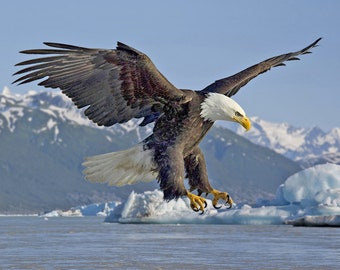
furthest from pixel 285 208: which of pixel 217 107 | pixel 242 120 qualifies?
pixel 242 120

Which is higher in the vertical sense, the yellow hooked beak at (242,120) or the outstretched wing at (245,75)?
the outstretched wing at (245,75)

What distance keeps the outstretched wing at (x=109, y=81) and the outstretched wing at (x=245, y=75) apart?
2.34 feet

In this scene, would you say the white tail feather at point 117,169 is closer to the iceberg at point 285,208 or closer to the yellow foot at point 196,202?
the yellow foot at point 196,202

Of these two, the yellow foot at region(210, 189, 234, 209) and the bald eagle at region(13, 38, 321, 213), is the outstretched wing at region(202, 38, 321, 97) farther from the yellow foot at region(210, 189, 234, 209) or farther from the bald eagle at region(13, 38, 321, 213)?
the yellow foot at region(210, 189, 234, 209)

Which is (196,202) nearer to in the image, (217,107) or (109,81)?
(217,107)

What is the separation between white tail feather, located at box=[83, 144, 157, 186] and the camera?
10.6 meters

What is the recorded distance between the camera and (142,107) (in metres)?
10.5

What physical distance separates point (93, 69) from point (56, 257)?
45.0ft

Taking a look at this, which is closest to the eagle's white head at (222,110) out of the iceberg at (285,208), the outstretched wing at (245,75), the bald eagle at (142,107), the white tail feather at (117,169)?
the bald eagle at (142,107)

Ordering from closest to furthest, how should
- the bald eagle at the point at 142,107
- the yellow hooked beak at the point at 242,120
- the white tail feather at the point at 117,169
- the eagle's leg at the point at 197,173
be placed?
the yellow hooked beak at the point at 242,120, the bald eagle at the point at 142,107, the eagle's leg at the point at 197,173, the white tail feather at the point at 117,169

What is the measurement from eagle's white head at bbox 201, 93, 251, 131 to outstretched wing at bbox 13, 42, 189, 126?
44cm

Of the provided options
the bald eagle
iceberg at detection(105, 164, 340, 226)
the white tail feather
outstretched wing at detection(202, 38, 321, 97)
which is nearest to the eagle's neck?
the bald eagle

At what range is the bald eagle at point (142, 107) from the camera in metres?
9.92

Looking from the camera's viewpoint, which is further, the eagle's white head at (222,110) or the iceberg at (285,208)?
the iceberg at (285,208)
